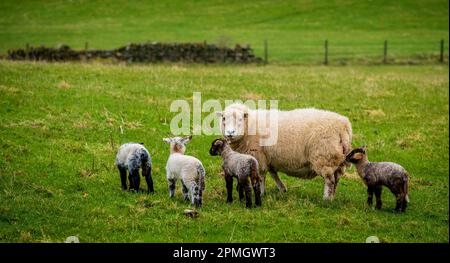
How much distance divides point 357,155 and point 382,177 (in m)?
0.69

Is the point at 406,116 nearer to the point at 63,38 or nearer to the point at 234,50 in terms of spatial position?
the point at 234,50

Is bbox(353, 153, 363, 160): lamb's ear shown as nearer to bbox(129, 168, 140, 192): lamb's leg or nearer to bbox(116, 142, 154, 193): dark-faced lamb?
bbox(116, 142, 154, 193): dark-faced lamb

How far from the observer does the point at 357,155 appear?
42.3 feet

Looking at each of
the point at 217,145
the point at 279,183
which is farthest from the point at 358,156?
the point at 217,145

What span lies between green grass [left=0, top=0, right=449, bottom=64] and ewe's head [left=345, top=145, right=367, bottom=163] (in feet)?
98.3

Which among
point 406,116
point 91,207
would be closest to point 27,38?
point 406,116

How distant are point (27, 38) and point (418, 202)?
46697 mm

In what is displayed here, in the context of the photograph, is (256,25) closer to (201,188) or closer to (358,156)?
(358,156)

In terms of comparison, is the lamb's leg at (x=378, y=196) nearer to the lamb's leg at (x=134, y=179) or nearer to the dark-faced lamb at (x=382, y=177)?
the dark-faced lamb at (x=382, y=177)

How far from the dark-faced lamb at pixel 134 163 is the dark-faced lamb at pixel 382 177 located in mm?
3983

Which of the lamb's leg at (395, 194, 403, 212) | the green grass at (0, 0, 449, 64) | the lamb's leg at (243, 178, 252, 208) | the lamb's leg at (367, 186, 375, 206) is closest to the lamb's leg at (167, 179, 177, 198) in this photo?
the lamb's leg at (243, 178, 252, 208)

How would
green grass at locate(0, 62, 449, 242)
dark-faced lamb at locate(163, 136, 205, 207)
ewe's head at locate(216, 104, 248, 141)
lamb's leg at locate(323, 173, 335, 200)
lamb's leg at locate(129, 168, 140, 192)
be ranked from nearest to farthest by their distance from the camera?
1. green grass at locate(0, 62, 449, 242)
2. dark-faced lamb at locate(163, 136, 205, 207)
3. lamb's leg at locate(129, 168, 140, 192)
4. lamb's leg at locate(323, 173, 335, 200)
5. ewe's head at locate(216, 104, 248, 141)

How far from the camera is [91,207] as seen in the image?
1173 centimetres

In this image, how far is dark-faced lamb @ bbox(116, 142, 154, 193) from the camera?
12406 mm
